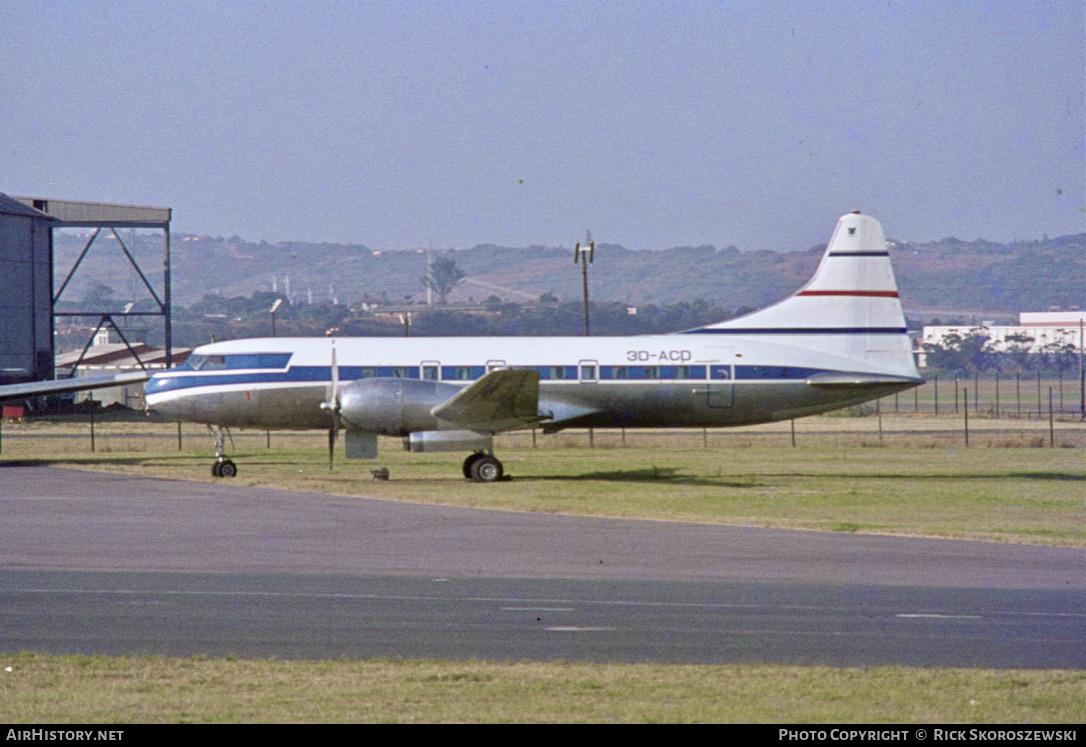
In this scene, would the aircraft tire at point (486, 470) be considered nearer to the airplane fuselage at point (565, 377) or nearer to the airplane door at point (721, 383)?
the airplane fuselage at point (565, 377)

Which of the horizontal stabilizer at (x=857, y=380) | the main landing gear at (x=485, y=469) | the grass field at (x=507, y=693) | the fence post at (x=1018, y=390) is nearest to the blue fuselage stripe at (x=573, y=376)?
the horizontal stabilizer at (x=857, y=380)

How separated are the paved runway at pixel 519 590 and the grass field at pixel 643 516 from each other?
2.85 ft

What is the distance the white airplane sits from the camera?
102 ft

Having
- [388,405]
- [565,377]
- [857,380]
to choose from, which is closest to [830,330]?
[857,380]

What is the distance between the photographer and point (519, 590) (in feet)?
48.1

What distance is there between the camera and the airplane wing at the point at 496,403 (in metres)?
28.4

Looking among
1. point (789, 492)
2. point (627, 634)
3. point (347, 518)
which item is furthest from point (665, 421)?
point (627, 634)

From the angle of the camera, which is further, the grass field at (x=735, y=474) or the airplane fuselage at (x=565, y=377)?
the airplane fuselage at (x=565, y=377)

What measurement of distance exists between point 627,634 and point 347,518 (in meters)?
11.6

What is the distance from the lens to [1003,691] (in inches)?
375

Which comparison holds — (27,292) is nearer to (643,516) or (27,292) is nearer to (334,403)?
(334,403)

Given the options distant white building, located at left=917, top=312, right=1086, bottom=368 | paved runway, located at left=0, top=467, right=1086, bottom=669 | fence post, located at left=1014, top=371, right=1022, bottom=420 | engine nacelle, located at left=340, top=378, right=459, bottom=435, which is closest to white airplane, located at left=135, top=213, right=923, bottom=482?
engine nacelle, located at left=340, top=378, right=459, bottom=435

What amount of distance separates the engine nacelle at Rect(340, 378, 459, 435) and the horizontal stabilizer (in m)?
10.5
